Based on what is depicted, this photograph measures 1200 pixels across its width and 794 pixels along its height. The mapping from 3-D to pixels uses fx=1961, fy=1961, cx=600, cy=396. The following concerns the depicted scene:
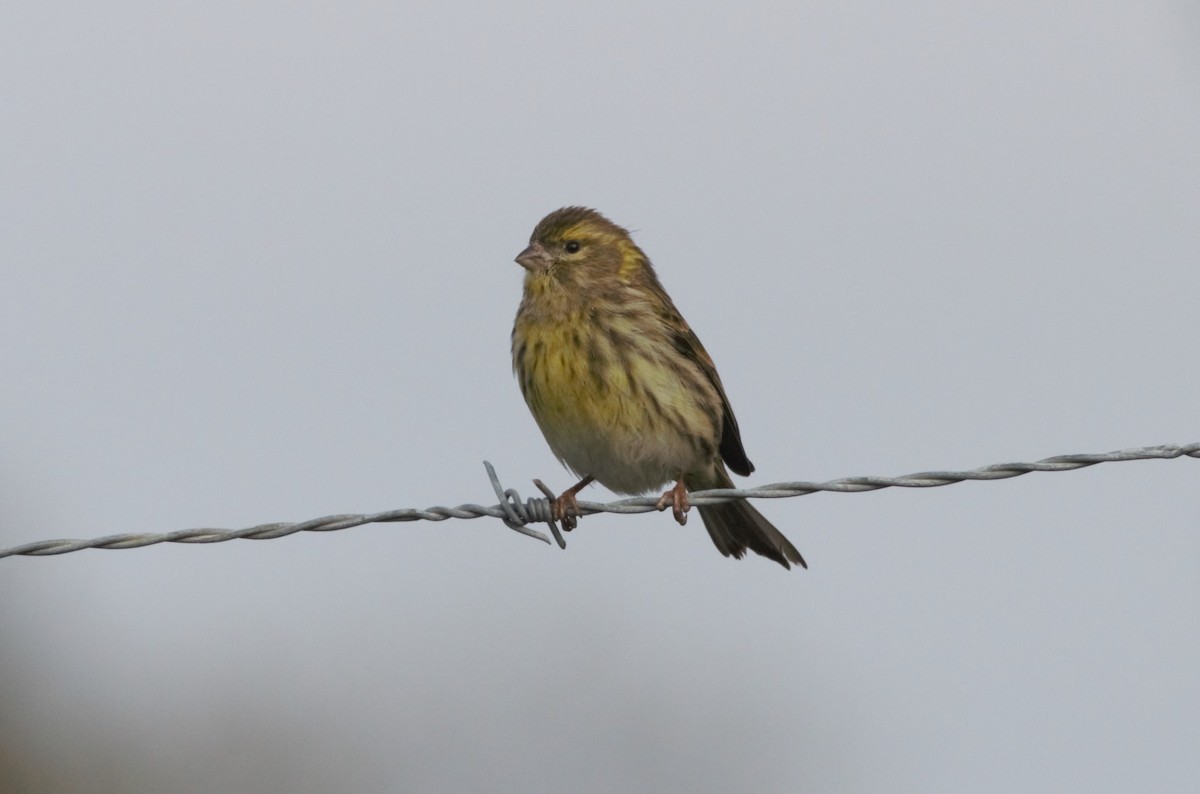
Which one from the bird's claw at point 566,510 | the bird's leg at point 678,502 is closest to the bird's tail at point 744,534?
the bird's leg at point 678,502

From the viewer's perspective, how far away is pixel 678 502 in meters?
6.59

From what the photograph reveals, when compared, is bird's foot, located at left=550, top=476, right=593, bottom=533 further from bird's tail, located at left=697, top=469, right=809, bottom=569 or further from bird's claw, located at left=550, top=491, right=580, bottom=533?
bird's tail, located at left=697, top=469, right=809, bottom=569

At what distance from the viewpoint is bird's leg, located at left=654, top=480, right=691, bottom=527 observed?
625 centimetres

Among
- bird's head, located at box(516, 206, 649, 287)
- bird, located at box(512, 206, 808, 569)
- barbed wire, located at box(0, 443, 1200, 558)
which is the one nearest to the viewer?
barbed wire, located at box(0, 443, 1200, 558)

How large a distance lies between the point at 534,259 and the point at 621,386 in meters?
0.92

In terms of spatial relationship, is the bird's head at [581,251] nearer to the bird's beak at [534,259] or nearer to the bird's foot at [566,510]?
the bird's beak at [534,259]

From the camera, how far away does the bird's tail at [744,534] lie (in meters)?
7.56

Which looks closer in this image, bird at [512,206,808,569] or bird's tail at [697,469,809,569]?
bird at [512,206,808,569]

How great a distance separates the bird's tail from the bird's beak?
1.16 metres

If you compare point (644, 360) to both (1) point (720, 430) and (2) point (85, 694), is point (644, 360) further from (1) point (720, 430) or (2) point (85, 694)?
(2) point (85, 694)

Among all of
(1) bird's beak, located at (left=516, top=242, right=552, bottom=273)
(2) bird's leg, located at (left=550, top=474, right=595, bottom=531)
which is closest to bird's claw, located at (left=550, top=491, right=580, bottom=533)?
(2) bird's leg, located at (left=550, top=474, right=595, bottom=531)

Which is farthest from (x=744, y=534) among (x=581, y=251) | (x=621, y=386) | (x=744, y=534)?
(x=581, y=251)

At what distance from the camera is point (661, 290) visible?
321 inches

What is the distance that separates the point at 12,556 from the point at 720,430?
3217 millimetres
